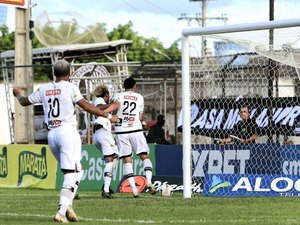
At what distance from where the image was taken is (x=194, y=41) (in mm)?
20156

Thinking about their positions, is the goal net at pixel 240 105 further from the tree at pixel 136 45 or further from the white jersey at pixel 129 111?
the tree at pixel 136 45

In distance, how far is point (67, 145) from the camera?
534 inches

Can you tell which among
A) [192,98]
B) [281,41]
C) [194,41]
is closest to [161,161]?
[192,98]

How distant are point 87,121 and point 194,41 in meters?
7.63

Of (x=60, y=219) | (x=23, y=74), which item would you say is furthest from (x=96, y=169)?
(x=60, y=219)

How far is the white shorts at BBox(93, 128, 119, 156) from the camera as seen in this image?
19969 mm

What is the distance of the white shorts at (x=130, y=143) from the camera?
64.5 feet

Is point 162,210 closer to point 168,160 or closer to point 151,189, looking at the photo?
point 151,189

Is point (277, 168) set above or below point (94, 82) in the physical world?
below

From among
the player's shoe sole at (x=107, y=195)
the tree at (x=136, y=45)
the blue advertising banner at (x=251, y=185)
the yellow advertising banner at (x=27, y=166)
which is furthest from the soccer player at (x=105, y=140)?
the tree at (x=136, y=45)

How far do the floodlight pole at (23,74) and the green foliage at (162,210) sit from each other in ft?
28.5

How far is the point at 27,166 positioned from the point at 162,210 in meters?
10.5

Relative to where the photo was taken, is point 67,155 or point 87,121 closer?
point 67,155

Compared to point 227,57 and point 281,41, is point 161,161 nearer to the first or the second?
point 227,57
